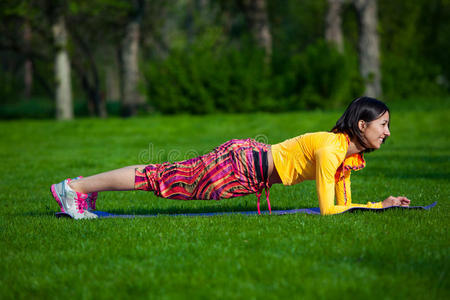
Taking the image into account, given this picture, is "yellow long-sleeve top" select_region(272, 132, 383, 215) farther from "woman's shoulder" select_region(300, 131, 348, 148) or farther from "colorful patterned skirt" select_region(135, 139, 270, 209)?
"colorful patterned skirt" select_region(135, 139, 270, 209)

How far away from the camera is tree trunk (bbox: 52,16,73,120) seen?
A: 20938mm

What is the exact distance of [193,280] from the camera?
10.7 feet

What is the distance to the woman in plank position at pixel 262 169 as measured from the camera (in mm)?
4602

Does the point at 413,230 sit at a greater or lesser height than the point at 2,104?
lesser

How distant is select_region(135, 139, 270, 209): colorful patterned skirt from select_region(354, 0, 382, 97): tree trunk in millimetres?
18116

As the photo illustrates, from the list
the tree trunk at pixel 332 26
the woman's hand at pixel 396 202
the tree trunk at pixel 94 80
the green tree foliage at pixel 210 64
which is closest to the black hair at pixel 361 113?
the woman's hand at pixel 396 202

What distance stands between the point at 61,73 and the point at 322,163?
18.7 metres

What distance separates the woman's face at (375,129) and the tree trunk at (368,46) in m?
18.0

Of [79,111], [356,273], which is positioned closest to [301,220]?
[356,273]

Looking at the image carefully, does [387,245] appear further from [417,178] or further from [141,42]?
[141,42]

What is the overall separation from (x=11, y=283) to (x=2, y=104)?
1659 inches

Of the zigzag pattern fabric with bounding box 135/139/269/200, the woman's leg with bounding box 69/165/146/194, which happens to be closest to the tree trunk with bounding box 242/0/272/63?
the zigzag pattern fabric with bounding box 135/139/269/200

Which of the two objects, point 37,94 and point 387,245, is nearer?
point 387,245

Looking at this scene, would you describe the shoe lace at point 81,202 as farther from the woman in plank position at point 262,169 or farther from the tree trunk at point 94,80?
the tree trunk at point 94,80
